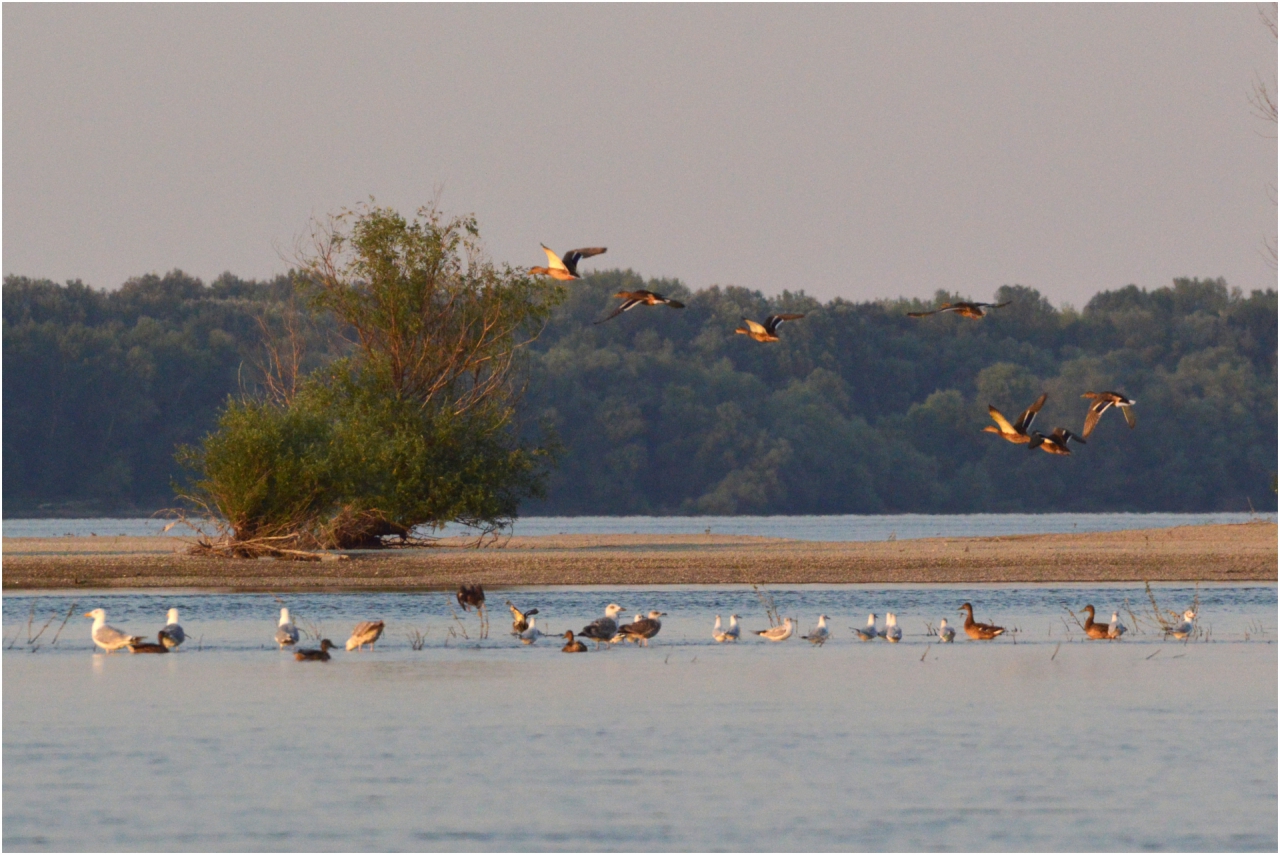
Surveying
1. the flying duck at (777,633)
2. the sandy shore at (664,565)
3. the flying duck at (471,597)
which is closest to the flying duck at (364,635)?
the flying duck at (471,597)

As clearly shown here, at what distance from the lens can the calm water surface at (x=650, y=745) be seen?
38.1 feet

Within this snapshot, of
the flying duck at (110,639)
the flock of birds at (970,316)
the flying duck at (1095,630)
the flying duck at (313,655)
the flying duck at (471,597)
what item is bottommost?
the flying duck at (313,655)

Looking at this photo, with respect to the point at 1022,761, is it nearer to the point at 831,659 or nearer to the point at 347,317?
the point at 831,659

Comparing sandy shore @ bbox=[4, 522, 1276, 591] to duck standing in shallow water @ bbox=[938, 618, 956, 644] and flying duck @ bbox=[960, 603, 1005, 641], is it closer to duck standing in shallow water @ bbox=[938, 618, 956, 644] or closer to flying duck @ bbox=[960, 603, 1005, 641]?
duck standing in shallow water @ bbox=[938, 618, 956, 644]

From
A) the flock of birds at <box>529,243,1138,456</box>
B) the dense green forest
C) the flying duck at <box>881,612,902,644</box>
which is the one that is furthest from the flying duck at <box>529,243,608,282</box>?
the dense green forest

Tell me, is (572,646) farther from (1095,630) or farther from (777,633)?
(1095,630)

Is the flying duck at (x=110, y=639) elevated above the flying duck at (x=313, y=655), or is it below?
above

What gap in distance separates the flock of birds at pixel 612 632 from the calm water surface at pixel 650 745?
213 mm

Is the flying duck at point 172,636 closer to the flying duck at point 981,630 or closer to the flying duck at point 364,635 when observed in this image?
the flying duck at point 364,635

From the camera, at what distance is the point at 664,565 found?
37.0m

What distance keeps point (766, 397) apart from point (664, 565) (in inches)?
2970

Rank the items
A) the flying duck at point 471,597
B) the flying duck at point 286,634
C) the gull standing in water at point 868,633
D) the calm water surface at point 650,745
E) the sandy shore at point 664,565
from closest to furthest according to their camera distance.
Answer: the calm water surface at point 650,745 < the flying duck at point 286,634 < the gull standing in water at point 868,633 < the flying duck at point 471,597 < the sandy shore at point 664,565

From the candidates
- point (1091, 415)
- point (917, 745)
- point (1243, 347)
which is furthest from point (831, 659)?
point (1243, 347)

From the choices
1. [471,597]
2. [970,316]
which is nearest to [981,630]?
[970,316]
